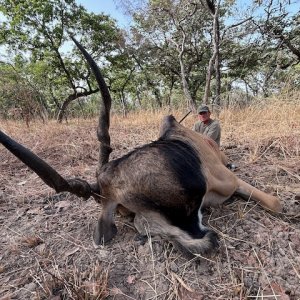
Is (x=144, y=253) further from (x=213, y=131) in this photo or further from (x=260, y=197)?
(x=213, y=131)

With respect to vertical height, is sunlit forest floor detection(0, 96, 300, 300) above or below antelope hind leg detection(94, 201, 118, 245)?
below

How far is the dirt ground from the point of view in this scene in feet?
5.98

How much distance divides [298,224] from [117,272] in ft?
4.67

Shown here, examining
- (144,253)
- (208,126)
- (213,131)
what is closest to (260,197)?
(144,253)

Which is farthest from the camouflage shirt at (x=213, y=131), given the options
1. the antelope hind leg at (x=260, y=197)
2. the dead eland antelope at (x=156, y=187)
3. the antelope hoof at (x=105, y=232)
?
the antelope hoof at (x=105, y=232)

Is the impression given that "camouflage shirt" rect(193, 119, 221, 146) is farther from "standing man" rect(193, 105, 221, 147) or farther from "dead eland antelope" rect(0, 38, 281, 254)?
"dead eland antelope" rect(0, 38, 281, 254)

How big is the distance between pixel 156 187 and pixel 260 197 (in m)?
1.16

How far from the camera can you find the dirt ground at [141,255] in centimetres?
182

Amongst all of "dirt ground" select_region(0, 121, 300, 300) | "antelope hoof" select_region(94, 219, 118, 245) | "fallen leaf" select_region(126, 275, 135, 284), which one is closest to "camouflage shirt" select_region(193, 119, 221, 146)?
"dirt ground" select_region(0, 121, 300, 300)

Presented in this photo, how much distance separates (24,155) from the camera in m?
1.81

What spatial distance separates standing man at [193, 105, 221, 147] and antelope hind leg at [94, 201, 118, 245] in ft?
8.60

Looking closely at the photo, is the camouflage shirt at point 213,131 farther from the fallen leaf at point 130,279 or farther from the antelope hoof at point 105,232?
the fallen leaf at point 130,279

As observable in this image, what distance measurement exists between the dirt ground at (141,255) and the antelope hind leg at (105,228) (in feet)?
0.21

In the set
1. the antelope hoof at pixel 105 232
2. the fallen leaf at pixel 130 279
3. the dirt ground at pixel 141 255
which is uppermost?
the antelope hoof at pixel 105 232
